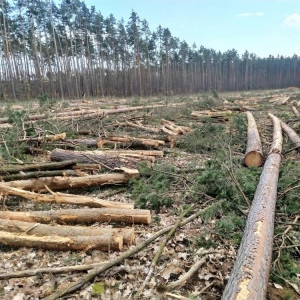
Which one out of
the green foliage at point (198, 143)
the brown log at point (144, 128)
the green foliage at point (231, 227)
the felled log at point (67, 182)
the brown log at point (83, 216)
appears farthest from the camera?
the brown log at point (144, 128)

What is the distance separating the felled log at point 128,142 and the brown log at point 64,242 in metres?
4.73

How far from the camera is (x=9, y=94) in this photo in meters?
34.6

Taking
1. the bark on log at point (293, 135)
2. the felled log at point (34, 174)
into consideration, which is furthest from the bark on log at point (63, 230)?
the bark on log at point (293, 135)

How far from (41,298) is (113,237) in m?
0.97

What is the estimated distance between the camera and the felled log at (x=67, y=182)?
5.05 metres

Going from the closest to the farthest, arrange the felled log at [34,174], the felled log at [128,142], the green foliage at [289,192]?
1. the green foliage at [289,192]
2. the felled log at [34,174]
3. the felled log at [128,142]

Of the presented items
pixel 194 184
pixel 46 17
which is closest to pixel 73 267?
pixel 194 184

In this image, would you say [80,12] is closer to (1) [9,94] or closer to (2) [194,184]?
(1) [9,94]

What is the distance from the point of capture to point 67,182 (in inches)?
204

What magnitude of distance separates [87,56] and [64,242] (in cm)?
4150

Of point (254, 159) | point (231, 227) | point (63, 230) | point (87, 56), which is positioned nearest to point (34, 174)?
point (63, 230)

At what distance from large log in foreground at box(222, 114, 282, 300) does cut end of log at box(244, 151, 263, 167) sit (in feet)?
7.28

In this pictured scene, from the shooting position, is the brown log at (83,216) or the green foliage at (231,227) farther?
the brown log at (83,216)

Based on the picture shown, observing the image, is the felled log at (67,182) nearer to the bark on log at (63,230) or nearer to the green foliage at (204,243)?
the bark on log at (63,230)
